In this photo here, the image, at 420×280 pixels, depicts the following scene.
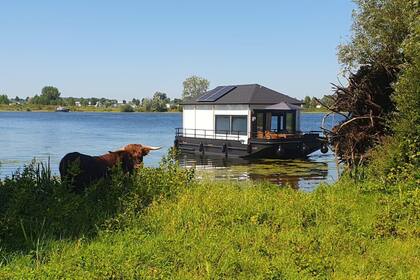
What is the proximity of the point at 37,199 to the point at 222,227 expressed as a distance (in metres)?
3.50

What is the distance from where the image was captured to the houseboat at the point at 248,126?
113ft

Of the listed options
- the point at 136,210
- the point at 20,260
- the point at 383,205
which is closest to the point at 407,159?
the point at 383,205

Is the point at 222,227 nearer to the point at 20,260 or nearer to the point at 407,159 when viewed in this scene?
the point at 20,260

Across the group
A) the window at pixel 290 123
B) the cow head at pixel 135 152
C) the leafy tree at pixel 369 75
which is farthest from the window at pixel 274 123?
the cow head at pixel 135 152

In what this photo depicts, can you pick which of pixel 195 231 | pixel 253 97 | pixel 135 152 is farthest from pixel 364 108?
pixel 253 97

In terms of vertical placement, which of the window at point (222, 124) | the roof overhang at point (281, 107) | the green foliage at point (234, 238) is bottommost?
the green foliage at point (234, 238)

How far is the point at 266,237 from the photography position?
7.62m

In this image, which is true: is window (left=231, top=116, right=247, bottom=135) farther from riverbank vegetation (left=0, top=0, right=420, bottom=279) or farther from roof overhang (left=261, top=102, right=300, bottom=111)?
riverbank vegetation (left=0, top=0, right=420, bottom=279)

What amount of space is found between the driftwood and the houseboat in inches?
717

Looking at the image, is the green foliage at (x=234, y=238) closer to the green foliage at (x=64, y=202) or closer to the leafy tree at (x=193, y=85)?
the green foliage at (x=64, y=202)

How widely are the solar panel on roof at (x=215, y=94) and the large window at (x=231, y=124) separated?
6.40ft

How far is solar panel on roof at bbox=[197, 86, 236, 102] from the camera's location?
3973 cm

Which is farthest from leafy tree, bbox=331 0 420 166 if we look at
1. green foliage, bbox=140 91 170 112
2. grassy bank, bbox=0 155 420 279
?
green foliage, bbox=140 91 170 112

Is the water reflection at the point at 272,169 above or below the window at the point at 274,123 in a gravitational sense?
below
